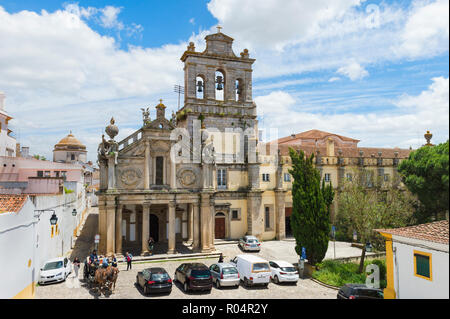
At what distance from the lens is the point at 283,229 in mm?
37969

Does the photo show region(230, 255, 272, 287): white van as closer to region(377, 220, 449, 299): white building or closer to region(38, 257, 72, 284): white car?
region(377, 220, 449, 299): white building

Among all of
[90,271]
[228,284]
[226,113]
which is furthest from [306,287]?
[226,113]

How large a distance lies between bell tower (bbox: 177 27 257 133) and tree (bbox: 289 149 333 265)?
13.7 metres

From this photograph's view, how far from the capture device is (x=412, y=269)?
13.3 meters

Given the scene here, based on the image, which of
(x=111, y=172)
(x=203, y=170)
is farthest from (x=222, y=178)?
(x=111, y=172)

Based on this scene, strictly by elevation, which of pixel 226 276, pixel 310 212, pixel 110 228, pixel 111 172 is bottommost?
pixel 226 276

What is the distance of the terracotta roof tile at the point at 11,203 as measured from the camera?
15.2m

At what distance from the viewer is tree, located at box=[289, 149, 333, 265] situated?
24.4 metres

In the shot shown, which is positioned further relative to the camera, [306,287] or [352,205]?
[352,205]

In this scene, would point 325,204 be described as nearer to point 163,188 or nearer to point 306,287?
point 306,287

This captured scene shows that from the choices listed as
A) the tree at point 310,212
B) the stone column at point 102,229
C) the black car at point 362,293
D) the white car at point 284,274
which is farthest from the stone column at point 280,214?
the black car at point 362,293

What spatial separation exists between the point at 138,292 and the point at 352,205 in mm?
17400

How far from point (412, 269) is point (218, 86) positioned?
28.7 m

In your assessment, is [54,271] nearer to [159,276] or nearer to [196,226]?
[159,276]
